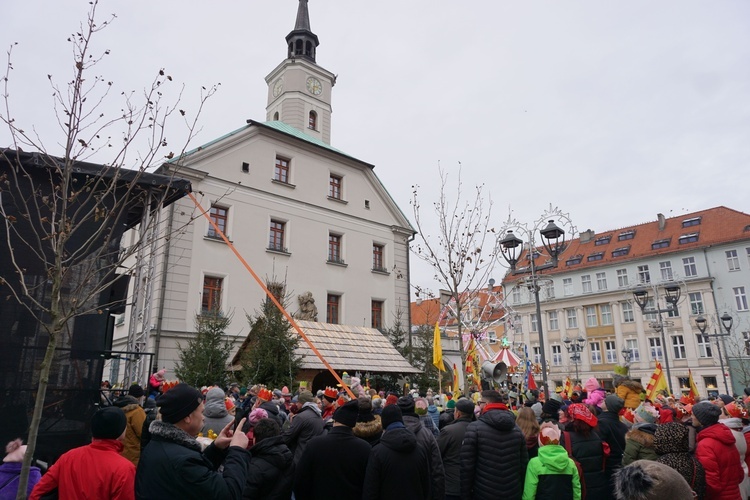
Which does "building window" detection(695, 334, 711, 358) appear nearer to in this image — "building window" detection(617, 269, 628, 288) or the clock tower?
"building window" detection(617, 269, 628, 288)

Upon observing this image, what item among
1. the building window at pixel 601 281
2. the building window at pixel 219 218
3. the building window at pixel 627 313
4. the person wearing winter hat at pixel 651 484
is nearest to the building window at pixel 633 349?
the building window at pixel 627 313

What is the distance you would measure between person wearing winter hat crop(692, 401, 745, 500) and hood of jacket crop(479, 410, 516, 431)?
1880 millimetres

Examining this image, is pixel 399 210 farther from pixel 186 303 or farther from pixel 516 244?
pixel 516 244

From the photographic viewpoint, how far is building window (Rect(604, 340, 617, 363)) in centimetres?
4900

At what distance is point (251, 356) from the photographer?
57.0 ft

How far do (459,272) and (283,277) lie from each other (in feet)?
36.9

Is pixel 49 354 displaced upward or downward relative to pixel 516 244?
downward

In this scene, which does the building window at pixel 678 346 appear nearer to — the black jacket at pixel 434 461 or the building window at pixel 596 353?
the building window at pixel 596 353

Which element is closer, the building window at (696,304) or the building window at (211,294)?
the building window at (211,294)

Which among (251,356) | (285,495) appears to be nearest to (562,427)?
(285,495)

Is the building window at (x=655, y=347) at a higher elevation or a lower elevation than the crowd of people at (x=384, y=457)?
higher

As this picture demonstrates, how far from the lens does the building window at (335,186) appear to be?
1062 inches

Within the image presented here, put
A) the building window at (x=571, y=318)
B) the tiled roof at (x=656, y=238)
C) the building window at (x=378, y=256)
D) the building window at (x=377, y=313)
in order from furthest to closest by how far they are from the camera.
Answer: the building window at (x=571, y=318)
the tiled roof at (x=656, y=238)
the building window at (x=378, y=256)
the building window at (x=377, y=313)

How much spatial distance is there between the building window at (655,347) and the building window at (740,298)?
7.07m
